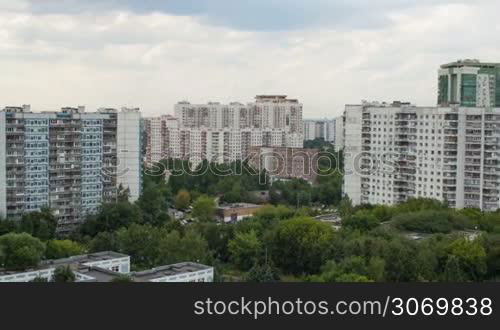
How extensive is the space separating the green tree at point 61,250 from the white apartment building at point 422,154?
427 centimetres

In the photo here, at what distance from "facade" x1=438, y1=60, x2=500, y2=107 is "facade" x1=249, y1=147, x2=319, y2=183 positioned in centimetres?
266

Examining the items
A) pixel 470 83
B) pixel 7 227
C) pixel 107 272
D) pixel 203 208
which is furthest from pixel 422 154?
pixel 107 272

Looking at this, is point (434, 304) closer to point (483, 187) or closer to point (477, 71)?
point (483, 187)

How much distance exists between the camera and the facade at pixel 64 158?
23.8ft

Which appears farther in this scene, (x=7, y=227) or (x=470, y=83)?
(x=470, y=83)

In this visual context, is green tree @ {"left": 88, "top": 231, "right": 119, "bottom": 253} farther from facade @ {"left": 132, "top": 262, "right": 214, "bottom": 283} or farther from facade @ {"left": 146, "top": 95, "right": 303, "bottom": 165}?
facade @ {"left": 146, "top": 95, "right": 303, "bottom": 165}

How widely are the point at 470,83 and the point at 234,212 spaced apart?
3905 mm

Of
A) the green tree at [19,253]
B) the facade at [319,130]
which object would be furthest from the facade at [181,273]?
the facade at [319,130]

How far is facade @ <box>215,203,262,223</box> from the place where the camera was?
9578mm

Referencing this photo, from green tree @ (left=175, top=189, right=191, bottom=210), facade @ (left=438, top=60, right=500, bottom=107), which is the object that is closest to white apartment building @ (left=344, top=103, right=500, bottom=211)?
facade @ (left=438, top=60, right=500, bottom=107)

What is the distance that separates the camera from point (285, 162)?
502 inches

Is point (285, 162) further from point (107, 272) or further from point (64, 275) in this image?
point (64, 275)

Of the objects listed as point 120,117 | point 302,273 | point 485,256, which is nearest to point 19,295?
point 302,273

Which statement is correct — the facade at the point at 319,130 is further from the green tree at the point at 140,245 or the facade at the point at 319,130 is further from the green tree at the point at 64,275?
the green tree at the point at 64,275
